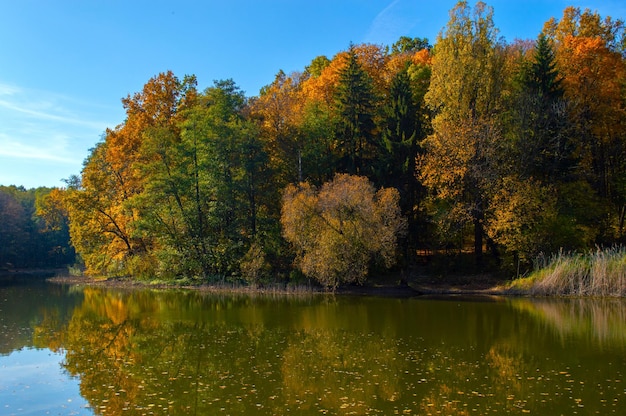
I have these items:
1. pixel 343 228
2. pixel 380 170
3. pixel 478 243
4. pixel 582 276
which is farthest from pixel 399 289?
pixel 582 276

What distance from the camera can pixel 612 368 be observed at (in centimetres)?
1298

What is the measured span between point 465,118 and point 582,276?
13212 mm

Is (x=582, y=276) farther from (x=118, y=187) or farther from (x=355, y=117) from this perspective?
(x=118, y=187)

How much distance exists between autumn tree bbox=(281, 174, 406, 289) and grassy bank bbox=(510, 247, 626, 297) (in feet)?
28.5

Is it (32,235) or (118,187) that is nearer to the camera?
(118,187)

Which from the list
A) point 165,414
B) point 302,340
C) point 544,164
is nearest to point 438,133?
point 544,164

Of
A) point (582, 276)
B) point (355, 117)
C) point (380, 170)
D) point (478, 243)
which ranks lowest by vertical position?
point (582, 276)

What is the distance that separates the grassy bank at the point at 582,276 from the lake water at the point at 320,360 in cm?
118

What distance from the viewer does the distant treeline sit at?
218 ft

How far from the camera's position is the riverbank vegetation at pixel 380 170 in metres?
33.0

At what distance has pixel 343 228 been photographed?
32250 mm

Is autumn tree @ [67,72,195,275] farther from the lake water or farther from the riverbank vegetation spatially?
the lake water

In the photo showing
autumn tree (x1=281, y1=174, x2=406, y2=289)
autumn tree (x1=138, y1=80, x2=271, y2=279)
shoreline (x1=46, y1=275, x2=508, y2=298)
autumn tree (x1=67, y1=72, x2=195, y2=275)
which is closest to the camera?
autumn tree (x1=281, y1=174, x2=406, y2=289)

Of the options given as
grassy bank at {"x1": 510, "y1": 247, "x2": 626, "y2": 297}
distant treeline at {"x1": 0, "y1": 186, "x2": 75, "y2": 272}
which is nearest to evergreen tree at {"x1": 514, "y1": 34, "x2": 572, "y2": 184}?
grassy bank at {"x1": 510, "y1": 247, "x2": 626, "y2": 297}
